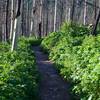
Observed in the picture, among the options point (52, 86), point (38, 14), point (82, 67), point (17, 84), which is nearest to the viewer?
point (17, 84)

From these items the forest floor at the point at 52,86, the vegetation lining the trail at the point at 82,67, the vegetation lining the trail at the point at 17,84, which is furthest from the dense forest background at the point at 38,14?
the vegetation lining the trail at the point at 17,84

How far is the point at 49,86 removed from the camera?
45.0 feet

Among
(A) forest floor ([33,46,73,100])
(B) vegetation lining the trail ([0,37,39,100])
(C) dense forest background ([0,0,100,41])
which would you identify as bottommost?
(A) forest floor ([33,46,73,100])

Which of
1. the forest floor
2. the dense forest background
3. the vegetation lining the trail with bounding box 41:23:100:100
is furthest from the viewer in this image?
the dense forest background

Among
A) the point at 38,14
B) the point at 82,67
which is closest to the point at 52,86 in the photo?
the point at 82,67

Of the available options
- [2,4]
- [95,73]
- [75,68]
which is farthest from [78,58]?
[2,4]

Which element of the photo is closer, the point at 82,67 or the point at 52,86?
the point at 82,67

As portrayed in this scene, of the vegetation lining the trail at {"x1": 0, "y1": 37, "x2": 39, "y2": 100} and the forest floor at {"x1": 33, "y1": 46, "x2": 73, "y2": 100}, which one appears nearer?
the vegetation lining the trail at {"x1": 0, "y1": 37, "x2": 39, "y2": 100}

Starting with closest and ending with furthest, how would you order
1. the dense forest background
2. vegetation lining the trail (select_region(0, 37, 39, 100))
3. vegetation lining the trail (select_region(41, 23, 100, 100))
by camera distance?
vegetation lining the trail (select_region(0, 37, 39, 100)) → vegetation lining the trail (select_region(41, 23, 100, 100)) → the dense forest background

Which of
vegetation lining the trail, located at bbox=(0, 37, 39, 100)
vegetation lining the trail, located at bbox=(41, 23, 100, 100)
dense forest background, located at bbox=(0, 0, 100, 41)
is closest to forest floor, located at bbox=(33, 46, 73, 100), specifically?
vegetation lining the trail, located at bbox=(41, 23, 100, 100)

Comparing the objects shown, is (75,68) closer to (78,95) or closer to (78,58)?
(78,58)

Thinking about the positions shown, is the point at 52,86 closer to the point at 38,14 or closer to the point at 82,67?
the point at 82,67

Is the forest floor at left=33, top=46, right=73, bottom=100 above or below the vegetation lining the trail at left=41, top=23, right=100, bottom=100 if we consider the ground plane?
below

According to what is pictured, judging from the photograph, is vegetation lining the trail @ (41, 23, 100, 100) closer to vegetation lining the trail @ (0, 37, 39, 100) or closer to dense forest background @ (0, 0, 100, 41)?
vegetation lining the trail @ (0, 37, 39, 100)
